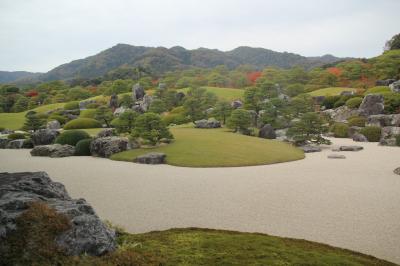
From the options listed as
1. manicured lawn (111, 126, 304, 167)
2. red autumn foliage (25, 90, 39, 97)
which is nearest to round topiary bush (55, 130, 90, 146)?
manicured lawn (111, 126, 304, 167)

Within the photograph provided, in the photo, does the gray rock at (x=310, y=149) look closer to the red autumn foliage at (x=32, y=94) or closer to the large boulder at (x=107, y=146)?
the large boulder at (x=107, y=146)

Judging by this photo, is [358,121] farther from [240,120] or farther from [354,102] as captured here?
[240,120]

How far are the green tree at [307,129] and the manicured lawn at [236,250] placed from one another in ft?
56.8

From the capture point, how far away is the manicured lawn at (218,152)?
16.8m

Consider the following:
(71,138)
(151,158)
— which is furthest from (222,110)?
(151,158)

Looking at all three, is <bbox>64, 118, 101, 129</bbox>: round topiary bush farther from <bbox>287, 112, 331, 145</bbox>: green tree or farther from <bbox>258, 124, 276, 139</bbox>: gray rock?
<bbox>287, 112, 331, 145</bbox>: green tree

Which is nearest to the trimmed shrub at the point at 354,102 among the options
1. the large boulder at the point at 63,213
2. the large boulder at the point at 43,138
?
the large boulder at the point at 43,138

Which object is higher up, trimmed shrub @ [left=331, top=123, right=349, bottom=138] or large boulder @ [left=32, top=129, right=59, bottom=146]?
trimmed shrub @ [left=331, top=123, right=349, bottom=138]

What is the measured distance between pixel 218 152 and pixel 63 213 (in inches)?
530

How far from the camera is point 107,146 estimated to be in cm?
1966

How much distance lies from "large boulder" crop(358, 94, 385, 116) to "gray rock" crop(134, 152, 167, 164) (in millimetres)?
24424

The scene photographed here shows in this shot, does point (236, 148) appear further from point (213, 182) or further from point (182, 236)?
point (182, 236)

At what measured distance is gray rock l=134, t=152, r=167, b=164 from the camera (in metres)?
17.0

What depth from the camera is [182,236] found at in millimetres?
6715
